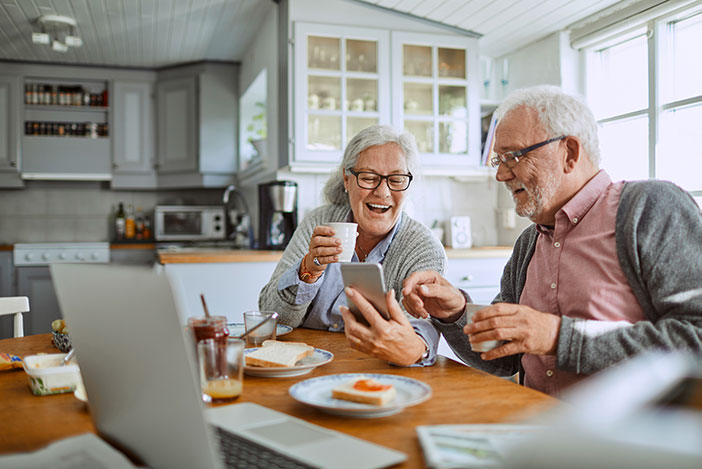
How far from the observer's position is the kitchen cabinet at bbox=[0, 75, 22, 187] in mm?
4832

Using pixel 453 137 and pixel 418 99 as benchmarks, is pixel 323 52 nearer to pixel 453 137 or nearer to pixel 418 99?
pixel 418 99

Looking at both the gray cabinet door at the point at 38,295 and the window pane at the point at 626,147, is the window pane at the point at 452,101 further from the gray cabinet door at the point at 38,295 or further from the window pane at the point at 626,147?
the gray cabinet door at the point at 38,295

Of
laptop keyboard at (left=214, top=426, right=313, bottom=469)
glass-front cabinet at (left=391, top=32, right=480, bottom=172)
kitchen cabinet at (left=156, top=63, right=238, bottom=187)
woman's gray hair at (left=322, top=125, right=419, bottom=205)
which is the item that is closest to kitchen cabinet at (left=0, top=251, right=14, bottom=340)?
kitchen cabinet at (left=156, top=63, right=238, bottom=187)

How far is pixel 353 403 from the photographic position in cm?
93

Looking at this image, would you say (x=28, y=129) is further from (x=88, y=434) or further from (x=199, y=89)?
(x=88, y=434)

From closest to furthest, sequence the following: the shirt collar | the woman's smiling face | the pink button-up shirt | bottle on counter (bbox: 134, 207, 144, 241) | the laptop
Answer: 1. the laptop
2. the pink button-up shirt
3. the shirt collar
4. the woman's smiling face
5. bottle on counter (bbox: 134, 207, 144, 241)

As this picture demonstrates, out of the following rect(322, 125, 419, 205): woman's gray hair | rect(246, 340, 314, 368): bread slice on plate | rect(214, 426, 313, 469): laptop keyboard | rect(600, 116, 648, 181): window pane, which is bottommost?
rect(214, 426, 313, 469): laptop keyboard

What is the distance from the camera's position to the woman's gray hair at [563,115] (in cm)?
147

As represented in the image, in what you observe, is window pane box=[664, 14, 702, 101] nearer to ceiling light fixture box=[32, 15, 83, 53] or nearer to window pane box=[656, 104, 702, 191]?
window pane box=[656, 104, 702, 191]

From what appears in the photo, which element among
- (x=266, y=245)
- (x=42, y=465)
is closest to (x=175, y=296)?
(x=42, y=465)

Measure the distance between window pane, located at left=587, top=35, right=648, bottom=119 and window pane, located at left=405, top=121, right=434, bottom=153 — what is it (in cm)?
97

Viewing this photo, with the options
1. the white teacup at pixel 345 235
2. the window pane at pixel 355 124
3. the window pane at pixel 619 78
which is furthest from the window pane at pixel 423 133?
the white teacup at pixel 345 235

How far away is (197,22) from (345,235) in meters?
2.97

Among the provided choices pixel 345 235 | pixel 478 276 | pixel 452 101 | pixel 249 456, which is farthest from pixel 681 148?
pixel 249 456
